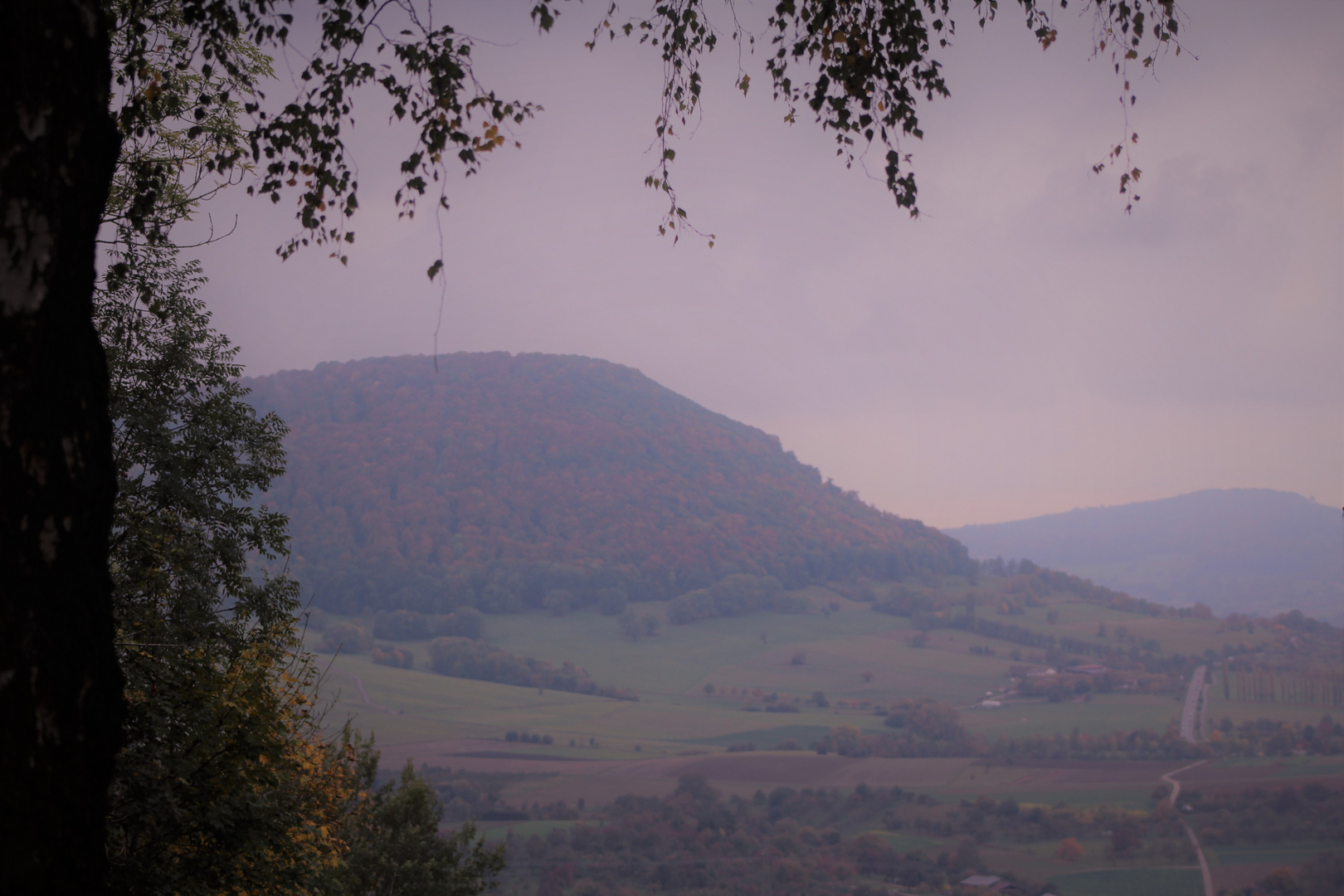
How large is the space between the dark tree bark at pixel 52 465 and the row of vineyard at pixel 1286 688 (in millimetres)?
152420

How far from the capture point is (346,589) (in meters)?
148

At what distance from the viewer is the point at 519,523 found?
17962 centimetres

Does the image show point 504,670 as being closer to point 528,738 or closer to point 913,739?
point 528,738

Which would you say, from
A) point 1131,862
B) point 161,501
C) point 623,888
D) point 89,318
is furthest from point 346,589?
point 89,318

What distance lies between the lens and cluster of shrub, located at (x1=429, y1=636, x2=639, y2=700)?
443 feet

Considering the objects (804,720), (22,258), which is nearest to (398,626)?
(804,720)

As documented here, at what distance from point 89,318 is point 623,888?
77601 millimetres

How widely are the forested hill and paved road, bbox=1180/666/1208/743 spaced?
54.0 metres

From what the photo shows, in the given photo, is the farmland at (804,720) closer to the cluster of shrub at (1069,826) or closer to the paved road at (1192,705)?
the cluster of shrub at (1069,826)

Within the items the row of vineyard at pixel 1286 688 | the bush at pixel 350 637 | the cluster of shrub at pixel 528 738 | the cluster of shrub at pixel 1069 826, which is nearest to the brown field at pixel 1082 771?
the cluster of shrub at pixel 1069 826

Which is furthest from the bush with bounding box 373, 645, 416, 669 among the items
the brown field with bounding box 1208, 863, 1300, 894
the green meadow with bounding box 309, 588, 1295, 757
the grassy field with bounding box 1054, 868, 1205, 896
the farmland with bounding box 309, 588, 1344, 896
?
the brown field with bounding box 1208, 863, 1300, 894

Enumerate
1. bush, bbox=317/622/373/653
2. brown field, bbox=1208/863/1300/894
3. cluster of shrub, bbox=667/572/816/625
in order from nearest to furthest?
brown field, bbox=1208/863/1300/894
bush, bbox=317/622/373/653
cluster of shrub, bbox=667/572/816/625

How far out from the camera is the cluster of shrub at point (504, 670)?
135000 millimetres

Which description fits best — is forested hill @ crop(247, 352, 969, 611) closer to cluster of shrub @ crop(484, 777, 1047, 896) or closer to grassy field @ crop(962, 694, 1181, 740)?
grassy field @ crop(962, 694, 1181, 740)
